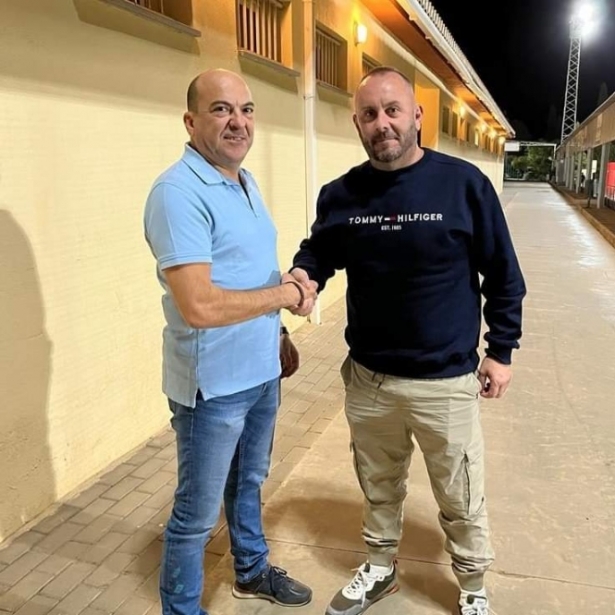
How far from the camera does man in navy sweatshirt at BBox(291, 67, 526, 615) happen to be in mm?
1846

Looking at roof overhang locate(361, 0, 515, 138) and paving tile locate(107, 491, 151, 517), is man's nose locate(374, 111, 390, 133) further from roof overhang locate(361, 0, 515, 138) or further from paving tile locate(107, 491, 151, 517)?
roof overhang locate(361, 0, 515, 138)

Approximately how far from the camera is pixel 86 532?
8.64 ft

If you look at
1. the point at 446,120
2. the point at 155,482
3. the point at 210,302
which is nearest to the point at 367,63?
the point at 446,120

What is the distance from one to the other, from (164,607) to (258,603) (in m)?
0.41

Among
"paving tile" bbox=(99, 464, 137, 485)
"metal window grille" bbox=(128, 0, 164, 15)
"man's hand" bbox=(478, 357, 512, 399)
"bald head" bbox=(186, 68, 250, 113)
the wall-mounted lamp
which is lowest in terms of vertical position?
"paving tile" bbox=(99, 464, 137, 485)

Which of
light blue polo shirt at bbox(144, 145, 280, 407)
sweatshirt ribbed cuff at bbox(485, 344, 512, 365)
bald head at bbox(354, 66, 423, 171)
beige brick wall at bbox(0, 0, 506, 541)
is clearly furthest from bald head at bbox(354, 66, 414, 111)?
beige brick wall at bbox(0, 0, 506, 541)

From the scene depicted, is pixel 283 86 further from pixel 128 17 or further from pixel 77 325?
pixel 77 325

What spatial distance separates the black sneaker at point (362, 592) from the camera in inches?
83.9

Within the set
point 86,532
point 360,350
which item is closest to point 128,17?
point 360,350

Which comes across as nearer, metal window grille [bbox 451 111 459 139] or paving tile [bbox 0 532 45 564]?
paving tile [bbox 0 532 45 564]

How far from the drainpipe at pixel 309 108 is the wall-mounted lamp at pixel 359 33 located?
1.68 metres

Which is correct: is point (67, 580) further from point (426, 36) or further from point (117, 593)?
point (426, 36)

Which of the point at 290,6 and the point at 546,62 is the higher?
the point at 546,62

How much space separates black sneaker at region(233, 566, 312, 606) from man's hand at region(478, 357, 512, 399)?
945 mm
